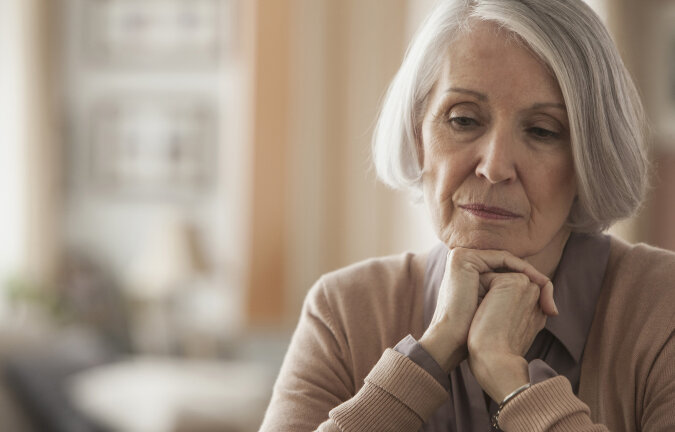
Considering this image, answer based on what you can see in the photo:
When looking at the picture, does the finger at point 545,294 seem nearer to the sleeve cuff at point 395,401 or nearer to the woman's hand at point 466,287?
the woman's hand at point 466,287

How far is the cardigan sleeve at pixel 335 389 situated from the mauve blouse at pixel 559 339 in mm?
46

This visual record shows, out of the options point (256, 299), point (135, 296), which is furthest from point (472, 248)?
point (135, 296)

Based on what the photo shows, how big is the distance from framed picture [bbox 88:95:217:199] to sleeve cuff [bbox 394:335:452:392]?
397 centimetres

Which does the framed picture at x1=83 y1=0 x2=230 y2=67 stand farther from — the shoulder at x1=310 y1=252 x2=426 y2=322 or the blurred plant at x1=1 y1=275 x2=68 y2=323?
the shoulder at x1=310 y1=252 x2=426 y2=322

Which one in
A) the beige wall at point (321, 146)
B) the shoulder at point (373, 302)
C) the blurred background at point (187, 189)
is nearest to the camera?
the shoulder at point (373, 302)

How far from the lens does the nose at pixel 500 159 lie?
1.29m

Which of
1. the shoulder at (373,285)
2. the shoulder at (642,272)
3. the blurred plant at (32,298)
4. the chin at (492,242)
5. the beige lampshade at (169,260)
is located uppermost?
the chin at (492,242)

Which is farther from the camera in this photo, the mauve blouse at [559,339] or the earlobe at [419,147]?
the earlobe at [419,147]

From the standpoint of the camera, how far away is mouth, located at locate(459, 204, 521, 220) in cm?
134

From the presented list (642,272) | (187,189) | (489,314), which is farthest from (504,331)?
(187,189)

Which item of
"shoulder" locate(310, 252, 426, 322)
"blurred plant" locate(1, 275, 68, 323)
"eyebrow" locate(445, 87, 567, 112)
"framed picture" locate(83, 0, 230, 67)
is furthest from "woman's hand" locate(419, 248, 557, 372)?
"blurred plant" locate(1, 275, 68, 323)

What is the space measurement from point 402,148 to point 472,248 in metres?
0.22

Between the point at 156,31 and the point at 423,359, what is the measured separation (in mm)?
4251

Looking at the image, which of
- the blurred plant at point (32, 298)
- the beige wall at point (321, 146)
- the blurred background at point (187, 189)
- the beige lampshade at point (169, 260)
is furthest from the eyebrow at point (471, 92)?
the blurred plant at point (32, 298)
